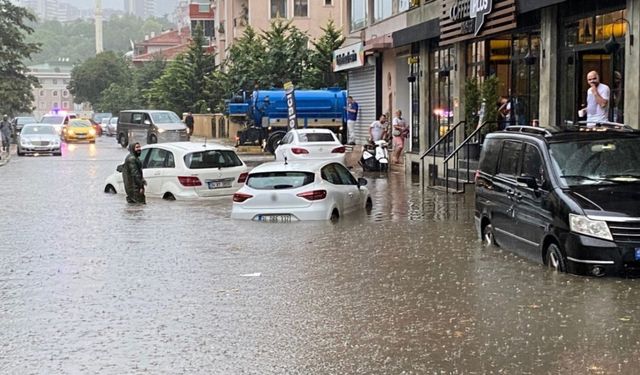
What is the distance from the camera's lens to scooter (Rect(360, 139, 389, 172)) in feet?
103

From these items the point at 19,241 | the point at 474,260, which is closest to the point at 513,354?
the point at 474,260

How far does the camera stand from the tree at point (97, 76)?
416 feet

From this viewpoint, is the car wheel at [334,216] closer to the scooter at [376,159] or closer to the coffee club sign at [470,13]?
the coffee club sign at [470,13]

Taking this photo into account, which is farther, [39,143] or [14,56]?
[14,56]

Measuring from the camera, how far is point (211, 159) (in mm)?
22406

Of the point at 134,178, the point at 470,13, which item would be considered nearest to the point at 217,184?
the point at 134,178

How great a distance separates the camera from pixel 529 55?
22.7m

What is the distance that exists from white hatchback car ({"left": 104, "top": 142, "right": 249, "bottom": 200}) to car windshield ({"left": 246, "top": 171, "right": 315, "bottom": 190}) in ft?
15.2

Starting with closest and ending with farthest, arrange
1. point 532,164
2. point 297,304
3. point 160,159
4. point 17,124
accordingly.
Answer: point 297,304
point 532,164
point 160,159
point 17,124

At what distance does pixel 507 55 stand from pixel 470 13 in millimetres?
1553

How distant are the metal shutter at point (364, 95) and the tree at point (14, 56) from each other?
117ft

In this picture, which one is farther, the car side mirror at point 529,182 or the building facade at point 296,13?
the building facade at point 296,13

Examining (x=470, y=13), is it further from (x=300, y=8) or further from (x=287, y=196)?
(x=300, y=8)

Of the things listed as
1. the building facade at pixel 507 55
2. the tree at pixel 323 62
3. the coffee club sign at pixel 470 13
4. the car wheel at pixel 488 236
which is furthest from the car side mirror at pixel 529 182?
the tree at pixel 323 62
